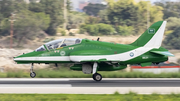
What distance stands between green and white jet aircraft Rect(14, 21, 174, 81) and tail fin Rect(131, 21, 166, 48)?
28 centimetres

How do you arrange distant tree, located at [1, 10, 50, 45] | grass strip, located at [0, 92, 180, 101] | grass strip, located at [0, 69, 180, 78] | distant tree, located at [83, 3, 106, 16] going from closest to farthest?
grass strip, located at [0, 92, 180, 101] → grass strip, located at [0, 69, 180, 78] → distant tree, located at [1, 10, 50, 45] → distant tree, located at [83, 3, 106, 16]

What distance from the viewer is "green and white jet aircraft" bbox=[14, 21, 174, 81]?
18.3 m

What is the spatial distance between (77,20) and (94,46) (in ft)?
187

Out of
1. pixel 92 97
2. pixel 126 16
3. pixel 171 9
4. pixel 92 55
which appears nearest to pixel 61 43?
pixel 92 55

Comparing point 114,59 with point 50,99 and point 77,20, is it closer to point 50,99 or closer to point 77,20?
point 50,99

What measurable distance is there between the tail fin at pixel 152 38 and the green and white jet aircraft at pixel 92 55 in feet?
0.93

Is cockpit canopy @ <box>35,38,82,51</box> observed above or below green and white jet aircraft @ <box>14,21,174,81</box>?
above

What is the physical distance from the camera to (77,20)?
75.3 m

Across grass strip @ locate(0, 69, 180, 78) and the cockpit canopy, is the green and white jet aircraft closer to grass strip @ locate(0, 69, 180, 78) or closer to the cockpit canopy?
the cockpit canopy

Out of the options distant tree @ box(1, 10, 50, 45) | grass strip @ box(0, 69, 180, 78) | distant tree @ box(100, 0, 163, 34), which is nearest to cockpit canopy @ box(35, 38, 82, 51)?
grass strip @ box(0, 69, 180, 78)

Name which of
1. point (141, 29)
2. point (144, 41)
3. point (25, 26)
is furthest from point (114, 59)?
point (141, 29)

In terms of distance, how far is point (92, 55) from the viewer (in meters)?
18.3

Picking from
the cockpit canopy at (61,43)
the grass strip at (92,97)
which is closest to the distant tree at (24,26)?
the cockpit canopy at (61,43)

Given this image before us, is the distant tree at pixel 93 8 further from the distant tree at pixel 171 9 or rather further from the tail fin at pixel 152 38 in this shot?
the tail fin at pixel 152 38
